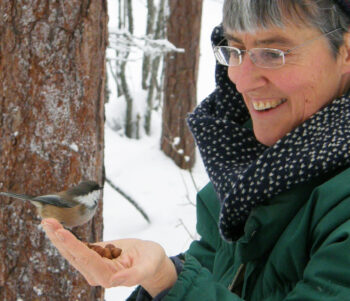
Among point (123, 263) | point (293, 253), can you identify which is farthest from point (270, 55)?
point (123, 263)

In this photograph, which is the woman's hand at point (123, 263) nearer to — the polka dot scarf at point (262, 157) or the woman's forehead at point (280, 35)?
the polka dot scarf at point (262, 157)

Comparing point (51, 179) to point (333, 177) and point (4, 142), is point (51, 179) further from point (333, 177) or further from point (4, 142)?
point (333, 177)

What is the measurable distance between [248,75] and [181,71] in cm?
544

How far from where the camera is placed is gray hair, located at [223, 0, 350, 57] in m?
1.15

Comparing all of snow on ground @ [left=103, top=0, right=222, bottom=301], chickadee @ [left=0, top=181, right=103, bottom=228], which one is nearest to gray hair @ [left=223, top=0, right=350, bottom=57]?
chickadee @ [left=0, top=181, right=103, bottom=228]

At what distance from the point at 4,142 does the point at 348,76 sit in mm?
1702

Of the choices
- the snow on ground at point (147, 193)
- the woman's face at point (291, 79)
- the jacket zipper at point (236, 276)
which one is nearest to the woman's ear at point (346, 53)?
the woman's face at point (291, 79)

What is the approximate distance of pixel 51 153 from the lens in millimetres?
2338

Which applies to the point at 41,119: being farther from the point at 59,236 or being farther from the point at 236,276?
the point at 236,276

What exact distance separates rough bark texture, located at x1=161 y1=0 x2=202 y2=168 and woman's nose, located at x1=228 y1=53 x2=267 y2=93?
5.04m

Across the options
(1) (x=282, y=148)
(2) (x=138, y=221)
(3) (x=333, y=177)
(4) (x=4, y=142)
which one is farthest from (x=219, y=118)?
(2) (x=138, y=221)

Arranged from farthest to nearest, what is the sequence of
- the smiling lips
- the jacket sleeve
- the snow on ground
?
the snow on ground
the smiling lips
the jacket sleeve

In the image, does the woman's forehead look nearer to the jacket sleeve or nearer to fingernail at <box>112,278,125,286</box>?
the jacket sleeve

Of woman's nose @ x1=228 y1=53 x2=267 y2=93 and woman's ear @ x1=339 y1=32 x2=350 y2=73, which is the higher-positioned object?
woman's ear @ x1=339 y1=32 x2=350 y2=73
